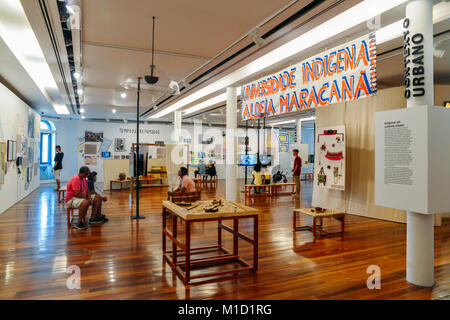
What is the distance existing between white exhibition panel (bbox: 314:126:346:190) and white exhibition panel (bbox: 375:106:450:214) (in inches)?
140

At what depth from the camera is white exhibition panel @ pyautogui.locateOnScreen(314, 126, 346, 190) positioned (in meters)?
7.12

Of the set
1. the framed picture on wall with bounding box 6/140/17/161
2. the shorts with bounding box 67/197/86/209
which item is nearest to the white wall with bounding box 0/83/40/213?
the framed picture on wall with bounding box 6/140/17/161

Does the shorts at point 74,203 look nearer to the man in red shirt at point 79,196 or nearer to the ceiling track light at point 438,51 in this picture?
the man in red shirt at point 79,196

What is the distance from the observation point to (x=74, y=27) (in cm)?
445

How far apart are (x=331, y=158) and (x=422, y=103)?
3.99 meters

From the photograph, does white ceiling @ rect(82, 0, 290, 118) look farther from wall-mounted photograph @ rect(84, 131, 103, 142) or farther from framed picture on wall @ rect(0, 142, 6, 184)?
wall-mounted photograph @ rect(84, 131, 103, 142)

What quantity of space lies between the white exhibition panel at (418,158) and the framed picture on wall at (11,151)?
27.8ft

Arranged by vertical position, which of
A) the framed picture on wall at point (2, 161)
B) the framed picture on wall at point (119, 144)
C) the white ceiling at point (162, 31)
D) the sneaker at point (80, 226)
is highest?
the white ceiling at point (162, 31)

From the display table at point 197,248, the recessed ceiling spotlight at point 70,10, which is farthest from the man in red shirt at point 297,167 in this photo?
the recessed ceiling spotlight at point 70,10

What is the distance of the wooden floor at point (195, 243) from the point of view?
323cm

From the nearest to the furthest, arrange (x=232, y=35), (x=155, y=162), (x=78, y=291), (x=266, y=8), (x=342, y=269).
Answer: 1. (x=78, y=291)
2. (x=342, y=269)
3. (x=266, y=8)
4. (x=232, y=35)
5. (x=155, y=162)

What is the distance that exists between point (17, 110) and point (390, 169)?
9.36m
